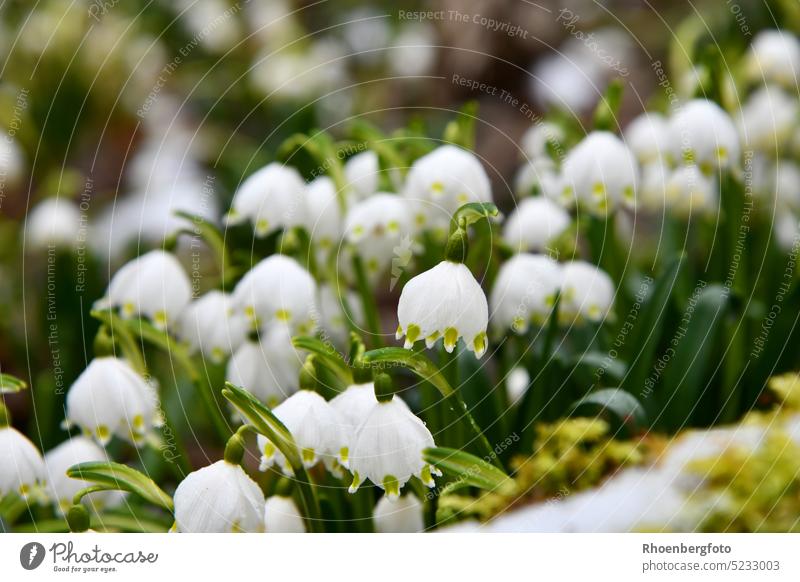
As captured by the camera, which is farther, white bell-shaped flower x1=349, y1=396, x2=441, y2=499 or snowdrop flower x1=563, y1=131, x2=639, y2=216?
snowdrop flower x1=563, y1=131, x2=639, y2=216

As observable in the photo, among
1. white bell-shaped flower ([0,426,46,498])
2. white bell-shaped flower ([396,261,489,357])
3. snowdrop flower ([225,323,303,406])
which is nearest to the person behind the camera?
white bell-shaped flower ([396,261,489,357])

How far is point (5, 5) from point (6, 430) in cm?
178

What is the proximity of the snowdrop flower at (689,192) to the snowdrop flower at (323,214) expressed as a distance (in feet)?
1.59

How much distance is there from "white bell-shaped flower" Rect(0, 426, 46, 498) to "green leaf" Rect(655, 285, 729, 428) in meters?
0.73

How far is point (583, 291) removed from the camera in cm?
110

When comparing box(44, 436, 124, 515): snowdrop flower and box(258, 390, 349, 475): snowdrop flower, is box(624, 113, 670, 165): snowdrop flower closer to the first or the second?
box(258, 390, 349, 475): snowdrop flower

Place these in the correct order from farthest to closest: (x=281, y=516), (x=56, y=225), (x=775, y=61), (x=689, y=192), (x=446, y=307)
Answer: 1. (x=56, y=225)
2. (x=775, y=61)
3. (x=689, y=192)
4. (x=281, y=516)
5. (x=446, y=307)

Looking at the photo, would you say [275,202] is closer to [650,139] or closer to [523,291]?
[523,291]

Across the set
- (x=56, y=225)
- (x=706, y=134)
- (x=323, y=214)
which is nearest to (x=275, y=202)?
(x=323, y=214)

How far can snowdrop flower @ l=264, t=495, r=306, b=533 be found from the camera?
921 mm

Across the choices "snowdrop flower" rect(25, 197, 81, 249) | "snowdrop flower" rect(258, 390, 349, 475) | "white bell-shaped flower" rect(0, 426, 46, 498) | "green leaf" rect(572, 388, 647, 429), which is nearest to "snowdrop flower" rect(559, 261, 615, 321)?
"green leaf" rect(572, 388, 647, 429)

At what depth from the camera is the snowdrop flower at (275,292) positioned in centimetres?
98

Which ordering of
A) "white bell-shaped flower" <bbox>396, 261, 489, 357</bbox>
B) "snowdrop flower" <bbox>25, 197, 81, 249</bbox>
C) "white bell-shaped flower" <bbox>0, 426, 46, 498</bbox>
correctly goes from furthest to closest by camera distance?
"snowdrop flower" <bbox>25, 197, 81, 249</bbox> < "white bell-shaped flower" <bbox>0, 426, 46, 498</bbox> < "white bell-shaped flower" <bbox>396, 261, 489, 357</bbox>

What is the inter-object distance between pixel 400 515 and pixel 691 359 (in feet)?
1.35
